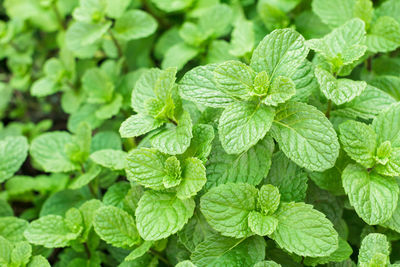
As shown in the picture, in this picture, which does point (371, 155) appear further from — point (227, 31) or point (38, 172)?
point (38, 172)

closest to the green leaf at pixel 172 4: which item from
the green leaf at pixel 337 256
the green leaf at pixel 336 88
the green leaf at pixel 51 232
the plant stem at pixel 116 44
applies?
the plant stem at pixel 116 44

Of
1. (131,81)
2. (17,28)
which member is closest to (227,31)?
(131,81)

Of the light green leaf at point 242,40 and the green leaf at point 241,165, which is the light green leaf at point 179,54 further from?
the green leaf at point 241,165

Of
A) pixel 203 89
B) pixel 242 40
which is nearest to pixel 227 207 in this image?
pixel 203 89

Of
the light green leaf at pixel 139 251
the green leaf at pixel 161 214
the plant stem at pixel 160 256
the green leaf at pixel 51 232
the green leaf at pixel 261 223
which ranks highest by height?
the green leaf at pixel 261 223

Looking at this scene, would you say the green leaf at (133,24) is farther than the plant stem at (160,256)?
Yes

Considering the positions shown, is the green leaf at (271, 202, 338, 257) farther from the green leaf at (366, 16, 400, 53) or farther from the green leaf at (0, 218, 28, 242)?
the green leaf at (0, 218, 28, 242)
